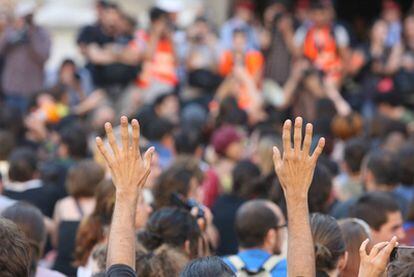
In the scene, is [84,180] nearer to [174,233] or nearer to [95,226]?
A: [95,226]

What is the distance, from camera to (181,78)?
15289mm

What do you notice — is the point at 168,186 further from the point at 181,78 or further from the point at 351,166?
the point at 181,78

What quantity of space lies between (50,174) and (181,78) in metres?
6.86

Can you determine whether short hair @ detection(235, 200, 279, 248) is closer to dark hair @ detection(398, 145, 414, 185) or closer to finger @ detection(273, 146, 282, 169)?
finger @ detection(273, 146, 282, 169)

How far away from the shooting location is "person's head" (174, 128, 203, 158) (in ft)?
32.2

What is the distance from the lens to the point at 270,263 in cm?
539

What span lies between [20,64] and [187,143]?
4819mm

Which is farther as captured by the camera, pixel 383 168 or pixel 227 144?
pixel 227 144

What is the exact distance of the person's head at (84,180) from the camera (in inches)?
287

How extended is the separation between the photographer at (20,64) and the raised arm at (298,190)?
987 centimetres

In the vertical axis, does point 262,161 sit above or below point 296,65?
below

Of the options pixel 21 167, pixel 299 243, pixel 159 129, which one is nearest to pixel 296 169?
pixel 299 243

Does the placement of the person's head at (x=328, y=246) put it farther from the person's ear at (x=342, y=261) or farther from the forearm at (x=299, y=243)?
the forearm at (x=299, y=243)

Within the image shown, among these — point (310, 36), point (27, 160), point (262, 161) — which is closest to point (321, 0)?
point (310, 36)
